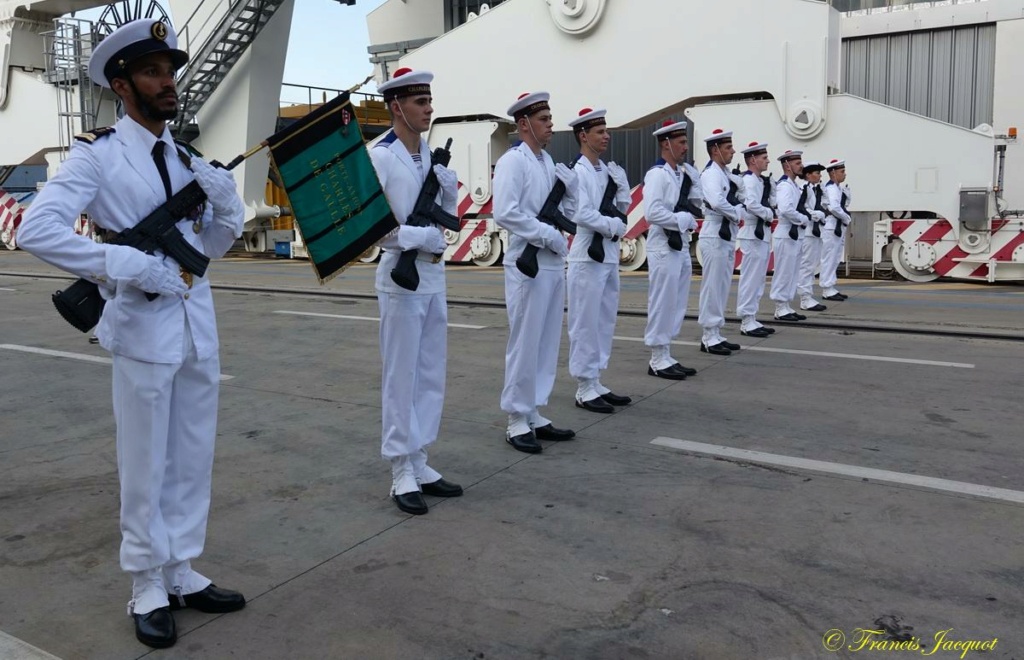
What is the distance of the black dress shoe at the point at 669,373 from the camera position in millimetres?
7000

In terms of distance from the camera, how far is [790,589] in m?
3.27

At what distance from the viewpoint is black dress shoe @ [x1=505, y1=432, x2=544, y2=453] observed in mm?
5031

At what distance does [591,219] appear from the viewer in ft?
19.4

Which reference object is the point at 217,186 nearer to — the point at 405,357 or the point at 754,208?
the point at 405,357

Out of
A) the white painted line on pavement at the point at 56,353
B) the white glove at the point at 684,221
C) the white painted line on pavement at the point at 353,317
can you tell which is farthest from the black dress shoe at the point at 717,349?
the white painted line on pavement at the point at 56,353

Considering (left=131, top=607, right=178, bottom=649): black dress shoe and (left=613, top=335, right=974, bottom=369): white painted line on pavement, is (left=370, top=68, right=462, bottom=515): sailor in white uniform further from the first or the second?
(left=613, top=335, right=974, bottom=369): white painted line on pavement

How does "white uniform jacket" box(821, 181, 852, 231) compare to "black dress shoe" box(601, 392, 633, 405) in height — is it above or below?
above

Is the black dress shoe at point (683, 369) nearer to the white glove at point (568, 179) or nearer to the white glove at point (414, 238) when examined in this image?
the white glove at point (568, 179)

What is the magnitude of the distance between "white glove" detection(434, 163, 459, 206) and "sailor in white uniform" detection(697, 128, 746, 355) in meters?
4.18

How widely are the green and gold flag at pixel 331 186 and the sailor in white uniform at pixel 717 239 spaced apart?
4.68 meters

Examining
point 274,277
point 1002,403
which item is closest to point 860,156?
point 1002,403

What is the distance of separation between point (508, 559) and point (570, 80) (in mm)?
12386

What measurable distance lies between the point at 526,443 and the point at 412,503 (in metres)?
1.10

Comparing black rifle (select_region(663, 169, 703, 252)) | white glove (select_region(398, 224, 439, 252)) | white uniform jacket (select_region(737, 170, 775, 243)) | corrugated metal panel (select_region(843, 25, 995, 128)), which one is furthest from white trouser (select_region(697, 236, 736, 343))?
corrugated metal panel (select_region(843, 25, 995, 128))
